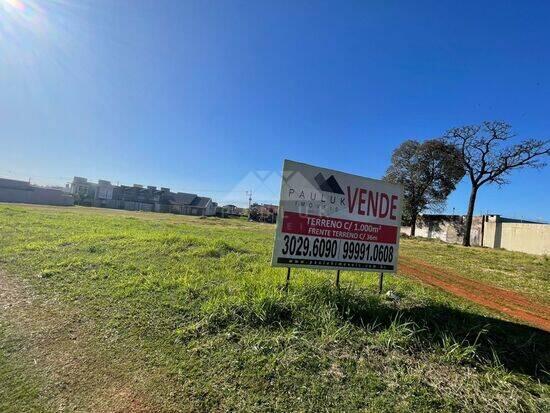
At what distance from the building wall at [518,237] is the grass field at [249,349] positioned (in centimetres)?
2105

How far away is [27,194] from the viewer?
62531mm

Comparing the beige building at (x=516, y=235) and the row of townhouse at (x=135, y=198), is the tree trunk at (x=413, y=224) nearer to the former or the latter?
the beige building at (x=516, y=235)

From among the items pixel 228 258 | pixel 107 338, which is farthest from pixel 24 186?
pixel 107 338

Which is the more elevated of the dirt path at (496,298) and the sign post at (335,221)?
the sign post at (335,221)

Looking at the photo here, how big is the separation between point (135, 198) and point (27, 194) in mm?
23019

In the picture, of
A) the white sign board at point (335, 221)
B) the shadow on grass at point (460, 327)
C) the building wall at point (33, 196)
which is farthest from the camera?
the building wall at point (33, 196)

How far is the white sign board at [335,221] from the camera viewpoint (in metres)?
5.67

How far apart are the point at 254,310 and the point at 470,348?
8.53 feet

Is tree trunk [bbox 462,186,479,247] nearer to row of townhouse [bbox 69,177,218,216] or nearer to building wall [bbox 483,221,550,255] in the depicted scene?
building wall [bbox 483,221,550,255]

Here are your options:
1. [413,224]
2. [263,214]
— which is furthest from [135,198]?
[413,224]

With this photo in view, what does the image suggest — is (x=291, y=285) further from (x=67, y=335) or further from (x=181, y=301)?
(x=67, y=335)

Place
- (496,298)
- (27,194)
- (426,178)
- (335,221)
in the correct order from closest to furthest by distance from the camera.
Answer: (335,221)
(496,298)
(426,178)
(27,194)

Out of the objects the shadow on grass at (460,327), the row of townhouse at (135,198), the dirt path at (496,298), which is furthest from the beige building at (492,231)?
the row of townhouse at (135,198)

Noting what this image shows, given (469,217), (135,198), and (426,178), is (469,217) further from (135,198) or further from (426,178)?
(135,198)
